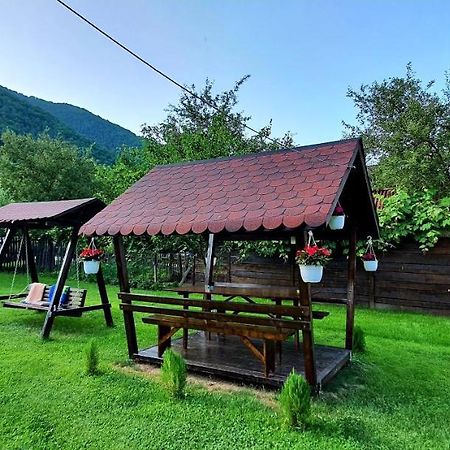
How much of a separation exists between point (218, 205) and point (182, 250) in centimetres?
701

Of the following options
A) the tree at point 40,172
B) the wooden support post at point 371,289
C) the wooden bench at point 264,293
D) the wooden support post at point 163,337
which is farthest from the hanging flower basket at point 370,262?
the tree at point 40,172

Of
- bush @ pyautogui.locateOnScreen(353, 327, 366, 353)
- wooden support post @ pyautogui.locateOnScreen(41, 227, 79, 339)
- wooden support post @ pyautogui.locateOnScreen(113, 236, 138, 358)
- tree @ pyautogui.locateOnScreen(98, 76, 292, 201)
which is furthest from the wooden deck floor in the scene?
tree @ pyautogui.locateOnScreen(98, 76, 292, 201)

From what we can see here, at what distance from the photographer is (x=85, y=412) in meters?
3.17

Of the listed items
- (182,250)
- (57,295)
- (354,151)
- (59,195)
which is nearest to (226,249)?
(182,250)

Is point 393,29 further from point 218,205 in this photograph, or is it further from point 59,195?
point 59,195

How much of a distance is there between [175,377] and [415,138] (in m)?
10.5

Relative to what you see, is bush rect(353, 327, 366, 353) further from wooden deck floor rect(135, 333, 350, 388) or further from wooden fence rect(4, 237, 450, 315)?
wooden fence rect(4, 237, 450, 315)

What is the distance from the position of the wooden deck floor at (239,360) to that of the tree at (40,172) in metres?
11.0

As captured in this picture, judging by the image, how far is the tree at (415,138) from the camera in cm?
1085

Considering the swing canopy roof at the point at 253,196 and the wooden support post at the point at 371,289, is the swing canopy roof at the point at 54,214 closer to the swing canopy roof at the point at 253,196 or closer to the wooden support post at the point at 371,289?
the swing canopy roof at the point at 253,196

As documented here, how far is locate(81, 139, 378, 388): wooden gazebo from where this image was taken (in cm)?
336

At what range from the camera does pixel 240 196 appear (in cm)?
386

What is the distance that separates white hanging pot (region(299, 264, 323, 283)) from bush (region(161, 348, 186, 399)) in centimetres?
141

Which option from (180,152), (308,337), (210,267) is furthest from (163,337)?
(180,152)
